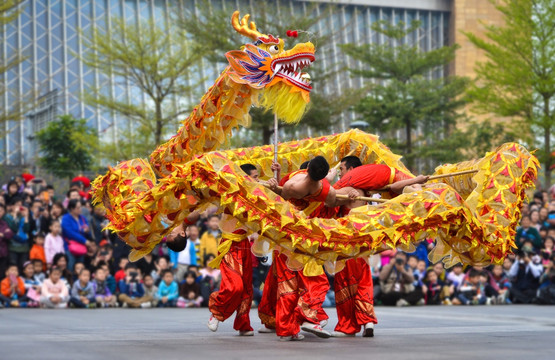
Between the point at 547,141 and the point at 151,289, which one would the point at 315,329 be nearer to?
the point at 151,289

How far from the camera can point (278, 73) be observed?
7207 mm

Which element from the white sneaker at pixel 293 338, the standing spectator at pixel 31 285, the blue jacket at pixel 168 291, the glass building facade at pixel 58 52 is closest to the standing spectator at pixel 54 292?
the standing spectator at pixel 31 285

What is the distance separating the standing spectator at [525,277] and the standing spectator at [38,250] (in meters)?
7.38

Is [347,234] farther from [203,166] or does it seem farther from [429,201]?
[203,166]

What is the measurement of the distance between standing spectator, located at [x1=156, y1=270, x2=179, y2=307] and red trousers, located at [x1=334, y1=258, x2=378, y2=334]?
17.8ft

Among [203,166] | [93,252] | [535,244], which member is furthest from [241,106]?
[535,244]

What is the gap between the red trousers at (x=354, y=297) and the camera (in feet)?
25.4

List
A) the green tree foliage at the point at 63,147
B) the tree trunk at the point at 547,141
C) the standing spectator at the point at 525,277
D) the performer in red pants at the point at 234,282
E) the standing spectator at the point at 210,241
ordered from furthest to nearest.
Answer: the green tree foliage at the point at 63,147 → the tree trunk at the point at 547,141 → the standing spectator at the point at 525,277 → the standing spectator at the point at 210,241 → the performer in red pants at the point at 234,282

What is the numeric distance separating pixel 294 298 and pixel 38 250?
20.5 feet

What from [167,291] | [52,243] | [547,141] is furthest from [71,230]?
[547,141]

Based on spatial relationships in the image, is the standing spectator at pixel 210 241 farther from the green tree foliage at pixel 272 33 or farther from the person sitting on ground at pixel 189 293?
the green tree foliage at pixel 272 33

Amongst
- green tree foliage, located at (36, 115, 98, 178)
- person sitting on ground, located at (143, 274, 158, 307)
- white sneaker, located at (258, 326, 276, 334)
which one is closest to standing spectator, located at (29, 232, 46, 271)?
person sitting on ground, located at (143, 274, 158, 307)

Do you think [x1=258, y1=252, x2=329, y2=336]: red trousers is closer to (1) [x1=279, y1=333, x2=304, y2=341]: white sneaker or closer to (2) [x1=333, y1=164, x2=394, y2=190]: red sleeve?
(1) [x1=279, y1=333, x2=304, y2=341]: white sneaker

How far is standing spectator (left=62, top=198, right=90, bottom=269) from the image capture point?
41.5ft
